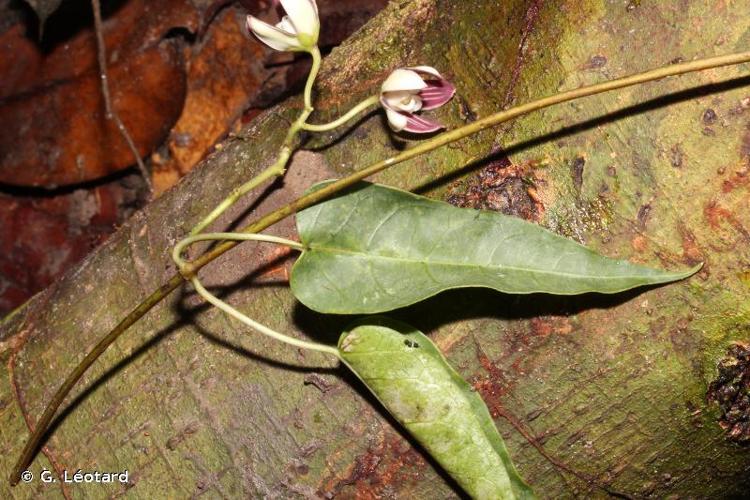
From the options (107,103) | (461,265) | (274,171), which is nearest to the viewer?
(461,265)

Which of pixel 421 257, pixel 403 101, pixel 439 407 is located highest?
pixel 403 101

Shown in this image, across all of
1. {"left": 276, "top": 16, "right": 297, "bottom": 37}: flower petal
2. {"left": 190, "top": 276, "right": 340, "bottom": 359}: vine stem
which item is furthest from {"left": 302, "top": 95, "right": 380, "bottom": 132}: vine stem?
{"left": 190, "top": 276, "right": 340, "bottom": 359}: vine stem

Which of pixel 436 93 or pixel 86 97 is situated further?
pixel 86 97

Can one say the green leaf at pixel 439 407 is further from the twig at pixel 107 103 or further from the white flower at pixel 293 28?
the twig at pixel 107 103

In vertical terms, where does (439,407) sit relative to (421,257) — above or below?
below

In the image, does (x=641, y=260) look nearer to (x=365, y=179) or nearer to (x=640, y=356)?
(x=640, y=356)

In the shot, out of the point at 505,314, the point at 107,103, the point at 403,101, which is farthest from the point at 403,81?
the point at 107,103

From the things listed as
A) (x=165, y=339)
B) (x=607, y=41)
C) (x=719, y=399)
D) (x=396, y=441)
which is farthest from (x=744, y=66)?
(x=165, y=339)

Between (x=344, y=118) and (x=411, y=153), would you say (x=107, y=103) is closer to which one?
(x=344, y=118)

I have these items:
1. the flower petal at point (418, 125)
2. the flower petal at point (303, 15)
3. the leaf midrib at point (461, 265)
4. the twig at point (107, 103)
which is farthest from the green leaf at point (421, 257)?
the twig at point (107, 103)
